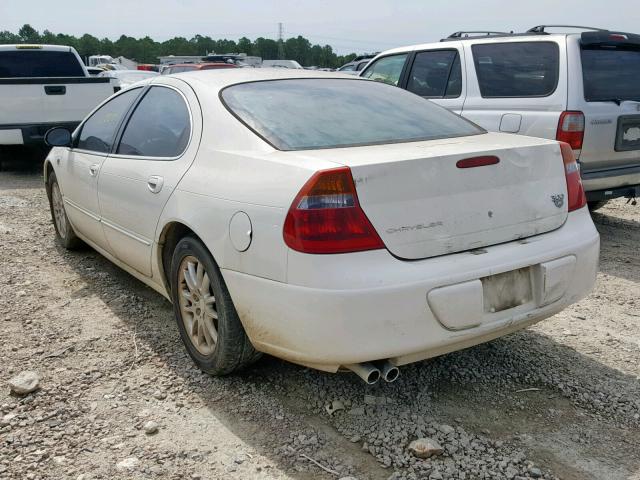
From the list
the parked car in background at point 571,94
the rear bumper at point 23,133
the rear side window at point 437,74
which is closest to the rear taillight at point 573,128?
the parked car in background at point 571,94

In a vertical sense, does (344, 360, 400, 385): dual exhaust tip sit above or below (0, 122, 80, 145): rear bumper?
below

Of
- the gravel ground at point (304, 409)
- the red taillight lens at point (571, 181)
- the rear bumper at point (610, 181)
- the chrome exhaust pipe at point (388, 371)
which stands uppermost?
the red taillight lens at point (571, 181)

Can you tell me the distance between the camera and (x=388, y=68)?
7383mm

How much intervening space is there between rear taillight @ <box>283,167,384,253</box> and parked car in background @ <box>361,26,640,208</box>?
11.3 feet

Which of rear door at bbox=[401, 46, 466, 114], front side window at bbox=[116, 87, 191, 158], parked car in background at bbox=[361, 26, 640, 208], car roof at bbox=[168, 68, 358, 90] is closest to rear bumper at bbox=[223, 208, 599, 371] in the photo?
front side window at bbox=[116, 87, 191, 158]

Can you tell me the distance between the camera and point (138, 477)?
2451 millimetres

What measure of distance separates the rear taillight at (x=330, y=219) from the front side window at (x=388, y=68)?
489 cm

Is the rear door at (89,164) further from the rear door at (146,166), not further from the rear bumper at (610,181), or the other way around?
the rear bumper at (610,181)

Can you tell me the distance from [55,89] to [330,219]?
7679 millimetres

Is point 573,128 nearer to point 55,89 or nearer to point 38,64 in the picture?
point 55,89

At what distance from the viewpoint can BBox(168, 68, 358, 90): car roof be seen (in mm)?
3432

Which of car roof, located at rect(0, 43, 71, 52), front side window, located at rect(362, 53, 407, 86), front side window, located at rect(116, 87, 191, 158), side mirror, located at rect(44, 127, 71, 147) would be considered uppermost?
car roof, located at rect(0, 43, 71, 52)

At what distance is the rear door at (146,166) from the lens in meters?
3.30

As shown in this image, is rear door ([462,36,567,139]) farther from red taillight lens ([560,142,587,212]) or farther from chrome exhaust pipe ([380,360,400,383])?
chrome exhaust pipe ([380,360,400,383])
